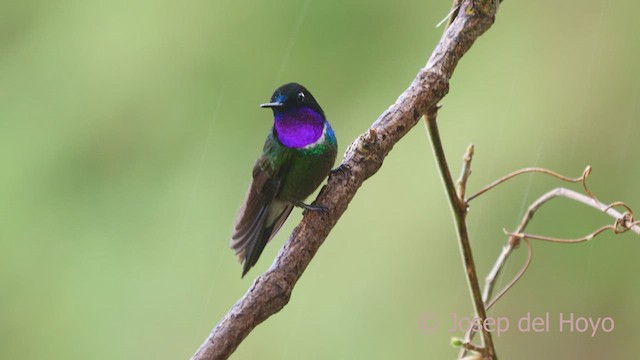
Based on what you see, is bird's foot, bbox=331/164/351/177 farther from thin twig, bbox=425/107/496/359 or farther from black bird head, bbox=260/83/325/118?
black bird head, bbox=260/83/325/118

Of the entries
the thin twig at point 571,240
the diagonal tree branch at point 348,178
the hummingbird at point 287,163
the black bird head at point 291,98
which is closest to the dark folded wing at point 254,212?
the hummingbird at point 287,163

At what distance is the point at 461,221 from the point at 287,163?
32 cm

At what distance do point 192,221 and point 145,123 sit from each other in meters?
0.51

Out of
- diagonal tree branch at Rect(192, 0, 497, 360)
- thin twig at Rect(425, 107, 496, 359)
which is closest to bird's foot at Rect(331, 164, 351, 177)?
diagonal tree branch at Rect(192, 0, 497, 360)

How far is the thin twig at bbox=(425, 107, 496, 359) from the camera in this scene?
3.35 feet

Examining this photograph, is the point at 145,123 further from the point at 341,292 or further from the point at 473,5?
Answer: the point at 473,5

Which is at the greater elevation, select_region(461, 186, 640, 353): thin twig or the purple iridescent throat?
the purple iridescent throat

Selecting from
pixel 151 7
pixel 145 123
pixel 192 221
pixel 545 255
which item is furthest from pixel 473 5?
pixel 151 7

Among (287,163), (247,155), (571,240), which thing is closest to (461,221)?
(571,240)

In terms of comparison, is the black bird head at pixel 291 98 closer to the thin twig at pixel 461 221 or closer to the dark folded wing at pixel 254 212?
the dark folded wing at pixel 254 212

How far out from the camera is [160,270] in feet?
9.20

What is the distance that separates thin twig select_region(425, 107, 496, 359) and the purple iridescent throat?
26 centimetres

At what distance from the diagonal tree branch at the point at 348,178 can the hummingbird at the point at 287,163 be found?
0.73 ft

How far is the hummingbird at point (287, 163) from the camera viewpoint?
121 cm
